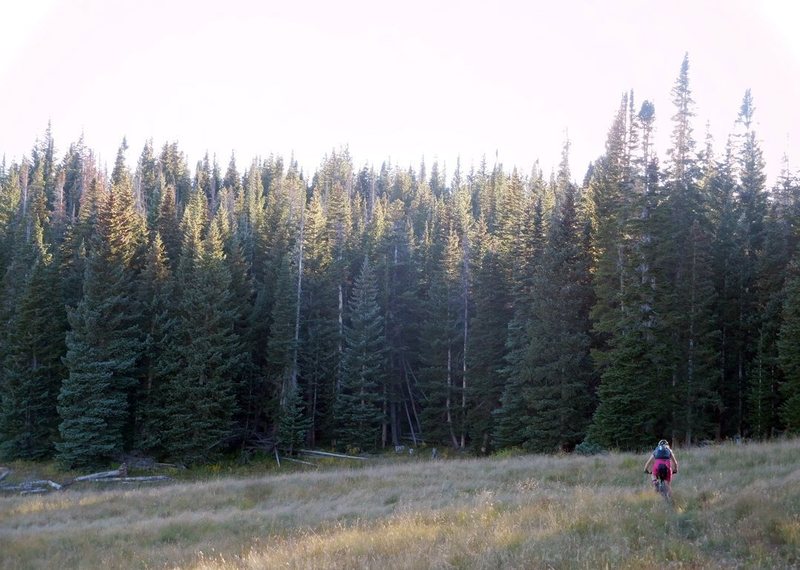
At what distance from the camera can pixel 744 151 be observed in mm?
49312

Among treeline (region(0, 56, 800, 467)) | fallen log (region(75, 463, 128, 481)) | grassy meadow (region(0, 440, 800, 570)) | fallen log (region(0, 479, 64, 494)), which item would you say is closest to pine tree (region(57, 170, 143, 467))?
treeline (region(0, 56, 800, 467))

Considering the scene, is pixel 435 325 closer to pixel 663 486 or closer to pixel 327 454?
pixel 327 454

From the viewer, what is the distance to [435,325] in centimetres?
4666

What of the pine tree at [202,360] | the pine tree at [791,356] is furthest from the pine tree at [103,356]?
the pine tree at [791,356]

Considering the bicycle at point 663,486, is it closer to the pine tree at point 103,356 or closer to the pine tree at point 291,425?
the pine tree at point 291,425

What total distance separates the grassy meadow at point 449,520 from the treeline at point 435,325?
937 cm

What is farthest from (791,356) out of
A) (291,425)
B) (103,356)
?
(103,356)

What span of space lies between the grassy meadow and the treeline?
9.37 metres

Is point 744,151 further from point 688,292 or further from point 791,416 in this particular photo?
point 791,416

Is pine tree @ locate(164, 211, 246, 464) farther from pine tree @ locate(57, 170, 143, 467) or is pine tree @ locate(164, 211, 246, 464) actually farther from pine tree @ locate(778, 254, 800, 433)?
pine tree @ locate(778, 254, 800, 433)

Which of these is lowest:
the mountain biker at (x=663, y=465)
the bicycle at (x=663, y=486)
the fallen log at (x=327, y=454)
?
the fallen log at (x=327, y=454)

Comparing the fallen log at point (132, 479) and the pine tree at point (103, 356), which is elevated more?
the pine tree at point (103, 356)

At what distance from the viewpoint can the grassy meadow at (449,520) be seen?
8.95 metres

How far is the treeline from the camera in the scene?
2936 centimetres
